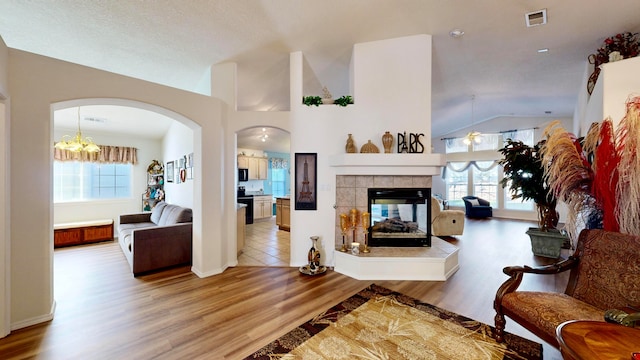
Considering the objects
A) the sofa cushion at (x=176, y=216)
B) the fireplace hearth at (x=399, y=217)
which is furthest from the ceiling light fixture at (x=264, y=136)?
the fireplace hearth at (x=399, y=217)

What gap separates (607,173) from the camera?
1995mm

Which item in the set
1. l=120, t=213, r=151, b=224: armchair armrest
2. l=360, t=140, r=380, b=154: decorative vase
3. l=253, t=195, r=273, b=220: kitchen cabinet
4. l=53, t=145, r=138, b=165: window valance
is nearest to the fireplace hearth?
l=360, t=140, r=380, b=154: decorative vase

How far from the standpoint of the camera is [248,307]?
2.63 metres

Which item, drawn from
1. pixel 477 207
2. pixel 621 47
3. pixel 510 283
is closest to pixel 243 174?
pixel 510 283

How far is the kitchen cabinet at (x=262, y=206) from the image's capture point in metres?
8.17

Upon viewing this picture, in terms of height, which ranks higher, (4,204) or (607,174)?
(607,174)

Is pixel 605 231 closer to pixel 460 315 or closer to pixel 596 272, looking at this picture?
pixel 596 272

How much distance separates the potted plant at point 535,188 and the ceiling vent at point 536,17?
199 cm

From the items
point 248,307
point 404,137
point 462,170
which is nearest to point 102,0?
point 248,307

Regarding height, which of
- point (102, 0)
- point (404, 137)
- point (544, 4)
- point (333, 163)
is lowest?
point (333, 163)

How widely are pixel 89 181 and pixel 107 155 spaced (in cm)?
74

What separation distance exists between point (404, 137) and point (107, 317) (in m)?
4.05

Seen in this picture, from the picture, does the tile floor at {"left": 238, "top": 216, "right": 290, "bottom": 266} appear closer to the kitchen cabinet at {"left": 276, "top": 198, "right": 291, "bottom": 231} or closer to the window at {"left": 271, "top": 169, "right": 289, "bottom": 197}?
the kitchen cabinet at {"left": 276, "top": 198, "right": 291, "bottom": 231}

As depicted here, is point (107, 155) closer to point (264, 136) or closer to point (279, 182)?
point (264, 136)
